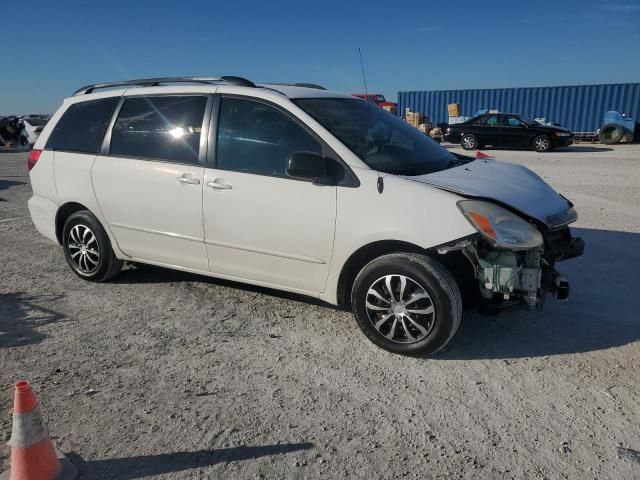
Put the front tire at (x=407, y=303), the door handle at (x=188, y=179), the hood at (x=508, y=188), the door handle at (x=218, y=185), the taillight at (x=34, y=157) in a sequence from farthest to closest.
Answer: the taillight at (x=34, y=157)
the door handle at (x=188, y=179)
the door handle at (x=218, y=185)
the hood at (x=508, y=188)
the front tire at (x=407, y=303)

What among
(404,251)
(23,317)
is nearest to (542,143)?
(404,251)

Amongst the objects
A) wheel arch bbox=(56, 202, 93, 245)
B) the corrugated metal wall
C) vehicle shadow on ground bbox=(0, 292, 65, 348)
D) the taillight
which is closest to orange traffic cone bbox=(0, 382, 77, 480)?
vehicle shadow on ground bbox=(0, 292, 65, 348)

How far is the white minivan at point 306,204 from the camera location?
11.4 ft

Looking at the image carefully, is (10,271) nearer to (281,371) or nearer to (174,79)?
(174,79)

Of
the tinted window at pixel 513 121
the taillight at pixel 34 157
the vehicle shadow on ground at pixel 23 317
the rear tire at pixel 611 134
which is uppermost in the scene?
the taillight at pixel 34 157

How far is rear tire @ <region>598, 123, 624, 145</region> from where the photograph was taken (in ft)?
78.7

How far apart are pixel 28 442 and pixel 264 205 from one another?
2.17 metres

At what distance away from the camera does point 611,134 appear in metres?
24.3

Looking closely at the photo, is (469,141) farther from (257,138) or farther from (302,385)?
(302,385)

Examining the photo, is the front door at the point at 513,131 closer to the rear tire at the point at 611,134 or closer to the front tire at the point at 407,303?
the rear tire at the point at 611,134

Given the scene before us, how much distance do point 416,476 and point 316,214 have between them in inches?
74.0

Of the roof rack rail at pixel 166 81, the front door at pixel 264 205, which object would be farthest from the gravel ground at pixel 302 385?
the roof rack rail at pixel 166 81

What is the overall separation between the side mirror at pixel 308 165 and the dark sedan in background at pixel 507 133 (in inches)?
740

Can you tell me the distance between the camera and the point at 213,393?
127 inches
